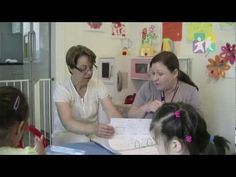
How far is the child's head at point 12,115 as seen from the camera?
822 millimetres

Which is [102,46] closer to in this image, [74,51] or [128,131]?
[74,51]

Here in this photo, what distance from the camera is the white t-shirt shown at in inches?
58.0

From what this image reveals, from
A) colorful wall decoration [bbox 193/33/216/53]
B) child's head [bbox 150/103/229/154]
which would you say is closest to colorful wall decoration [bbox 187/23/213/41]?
colorful wall decoration [bbox 193/33/216/53]

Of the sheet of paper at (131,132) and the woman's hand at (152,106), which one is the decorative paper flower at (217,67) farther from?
the sheet of paper at (131,132)

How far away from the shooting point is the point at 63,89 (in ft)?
4.86

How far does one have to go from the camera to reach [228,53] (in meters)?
1.94

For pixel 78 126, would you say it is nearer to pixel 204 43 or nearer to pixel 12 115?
pixel 12 115

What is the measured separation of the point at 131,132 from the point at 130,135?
1 centimetres

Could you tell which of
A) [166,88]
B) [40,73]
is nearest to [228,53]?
[166,88]

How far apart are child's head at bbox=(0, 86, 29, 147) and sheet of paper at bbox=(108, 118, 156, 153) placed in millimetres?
372

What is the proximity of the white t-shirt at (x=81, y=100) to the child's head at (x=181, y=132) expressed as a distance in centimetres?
68

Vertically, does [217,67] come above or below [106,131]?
above

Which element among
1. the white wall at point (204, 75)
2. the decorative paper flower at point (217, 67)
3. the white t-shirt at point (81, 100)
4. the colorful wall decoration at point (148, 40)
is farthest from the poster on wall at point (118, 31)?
the white t-shirt at point (81, 100)

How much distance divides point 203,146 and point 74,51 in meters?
0.85
